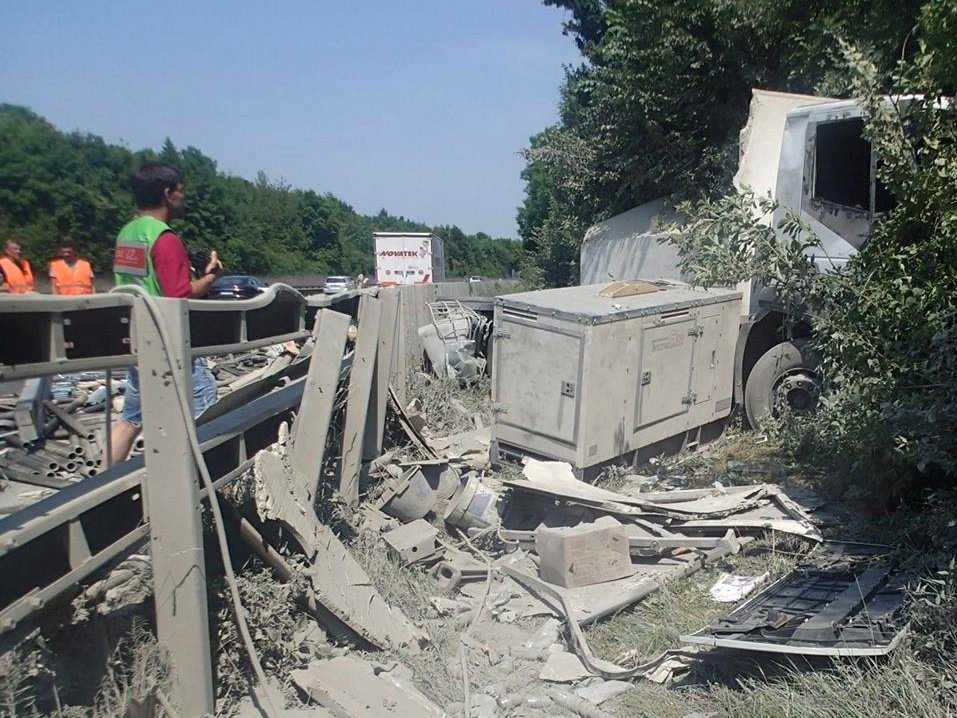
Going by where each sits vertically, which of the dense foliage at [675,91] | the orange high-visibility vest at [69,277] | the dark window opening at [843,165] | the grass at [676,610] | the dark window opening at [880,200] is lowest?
the grass at [676,610]

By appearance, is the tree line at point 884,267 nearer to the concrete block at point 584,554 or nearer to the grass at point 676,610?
the grass at point 676,610

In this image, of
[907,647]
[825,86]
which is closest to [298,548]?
[907,647]

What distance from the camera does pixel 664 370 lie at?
726 centimetres

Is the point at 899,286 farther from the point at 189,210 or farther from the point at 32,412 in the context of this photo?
the point at 189,210

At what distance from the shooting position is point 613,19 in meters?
13.0

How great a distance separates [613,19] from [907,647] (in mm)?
11652

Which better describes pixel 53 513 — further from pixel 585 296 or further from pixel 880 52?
pixel 880 52

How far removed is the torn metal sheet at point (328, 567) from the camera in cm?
342

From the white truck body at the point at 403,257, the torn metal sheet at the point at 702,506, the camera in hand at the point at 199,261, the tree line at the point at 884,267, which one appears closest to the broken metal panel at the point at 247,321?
the camera in hand at the point at 199,261

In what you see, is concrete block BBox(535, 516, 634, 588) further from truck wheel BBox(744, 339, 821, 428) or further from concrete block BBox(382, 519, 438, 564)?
truck wheel BBox(744, 339, 821, 428)

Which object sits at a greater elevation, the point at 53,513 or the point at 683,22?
the point at 683,22

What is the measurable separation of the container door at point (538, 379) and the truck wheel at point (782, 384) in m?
2.22

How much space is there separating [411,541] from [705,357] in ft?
13.3

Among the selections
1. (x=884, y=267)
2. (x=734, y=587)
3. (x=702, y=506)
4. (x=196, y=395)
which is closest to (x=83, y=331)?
(x=196, y=395)
